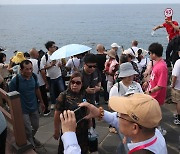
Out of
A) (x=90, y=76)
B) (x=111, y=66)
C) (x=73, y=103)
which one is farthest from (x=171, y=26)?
(x=73, y=103)

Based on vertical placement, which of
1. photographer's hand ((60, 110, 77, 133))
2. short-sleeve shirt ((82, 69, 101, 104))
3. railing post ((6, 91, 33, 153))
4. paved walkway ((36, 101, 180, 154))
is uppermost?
photographer's hand ((60, 110, 77, 133))

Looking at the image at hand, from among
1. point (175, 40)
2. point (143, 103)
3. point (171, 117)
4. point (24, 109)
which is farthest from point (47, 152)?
point (175, 40)

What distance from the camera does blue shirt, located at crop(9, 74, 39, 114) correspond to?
489 centimetres

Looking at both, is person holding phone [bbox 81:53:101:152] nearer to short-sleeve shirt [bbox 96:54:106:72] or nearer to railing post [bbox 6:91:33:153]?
railing post [bbox 6:91:33:153]

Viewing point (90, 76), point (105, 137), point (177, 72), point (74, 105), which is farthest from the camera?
point (105, 137)

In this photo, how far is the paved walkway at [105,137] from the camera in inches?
206

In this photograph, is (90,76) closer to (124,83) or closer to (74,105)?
(124,83)

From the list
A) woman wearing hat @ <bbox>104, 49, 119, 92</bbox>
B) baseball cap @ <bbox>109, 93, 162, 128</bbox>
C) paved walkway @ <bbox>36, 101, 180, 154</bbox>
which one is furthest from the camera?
woman wearing hat @ <bbox>104, 49, 119, 92</bbox>

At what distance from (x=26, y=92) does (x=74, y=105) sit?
1.74m

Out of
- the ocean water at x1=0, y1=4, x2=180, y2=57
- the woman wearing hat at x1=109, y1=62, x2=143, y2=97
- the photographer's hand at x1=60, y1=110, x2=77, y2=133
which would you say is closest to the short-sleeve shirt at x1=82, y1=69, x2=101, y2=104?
the woman wearing hat at x1=109, y1=62, x2=143, y2=97

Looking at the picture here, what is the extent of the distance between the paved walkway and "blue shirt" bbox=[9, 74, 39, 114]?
0.96m

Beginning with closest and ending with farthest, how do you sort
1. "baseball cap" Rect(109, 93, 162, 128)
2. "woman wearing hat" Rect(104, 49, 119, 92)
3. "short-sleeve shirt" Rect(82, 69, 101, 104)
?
"baseball cap" Rect(109, 93, 162, 128) < "short-sleeve shirt" Rect(82, 69, 101, 104) < "woman wearing hat" Rect(104, 49, 119, 92)

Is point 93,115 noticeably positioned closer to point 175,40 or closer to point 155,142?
point 155,142

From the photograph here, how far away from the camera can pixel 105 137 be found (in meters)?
5.71
